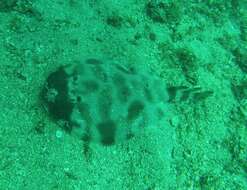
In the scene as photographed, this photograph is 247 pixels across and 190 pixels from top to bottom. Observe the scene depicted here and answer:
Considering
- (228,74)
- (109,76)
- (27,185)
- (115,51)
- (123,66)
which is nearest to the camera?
(27,185)

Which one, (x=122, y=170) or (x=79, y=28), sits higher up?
(x=79, y=28)

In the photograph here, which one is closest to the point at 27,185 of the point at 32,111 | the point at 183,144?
the point at 32,111

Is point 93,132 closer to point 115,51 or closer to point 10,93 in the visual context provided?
point 10,93

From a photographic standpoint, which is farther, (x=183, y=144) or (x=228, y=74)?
(x=228, y=74)

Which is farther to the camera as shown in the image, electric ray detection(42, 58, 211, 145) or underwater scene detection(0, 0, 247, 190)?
electric ray detection(42, 58, 211, 145)
